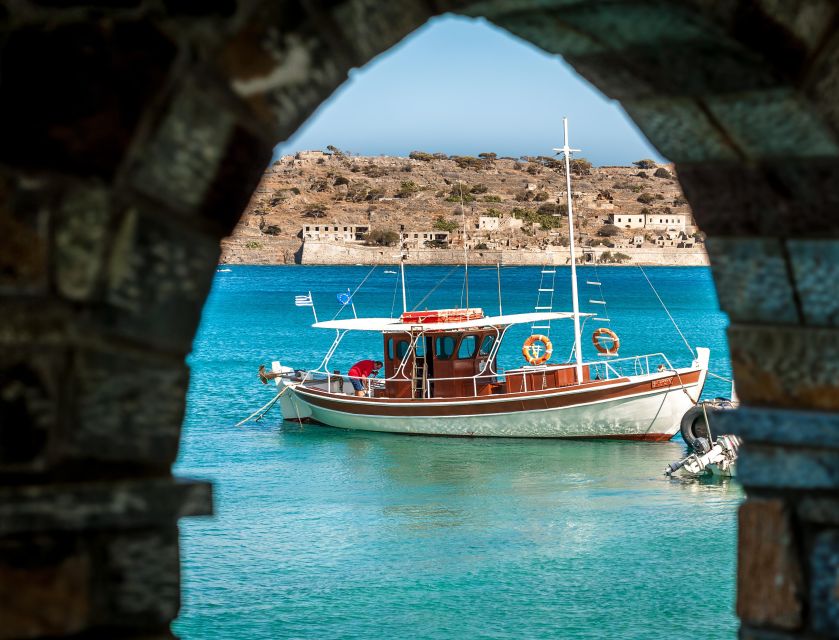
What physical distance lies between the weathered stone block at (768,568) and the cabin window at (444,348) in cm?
2202

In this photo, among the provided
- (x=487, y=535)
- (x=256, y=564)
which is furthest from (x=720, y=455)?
(x=256, y=564)

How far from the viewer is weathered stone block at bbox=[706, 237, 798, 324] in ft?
9.09

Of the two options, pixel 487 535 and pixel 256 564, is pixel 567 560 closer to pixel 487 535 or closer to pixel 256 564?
pixel 487 535

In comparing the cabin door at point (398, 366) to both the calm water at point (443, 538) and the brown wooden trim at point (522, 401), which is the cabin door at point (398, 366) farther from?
the calm water at point (443, 538)

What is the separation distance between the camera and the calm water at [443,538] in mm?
13562

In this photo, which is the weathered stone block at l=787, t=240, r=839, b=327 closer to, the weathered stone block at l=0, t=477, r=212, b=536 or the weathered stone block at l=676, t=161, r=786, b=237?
the weathered stone block at l=676, t=161, r=786, b=237

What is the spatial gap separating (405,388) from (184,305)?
24.4 m

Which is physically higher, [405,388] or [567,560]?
[405,388]

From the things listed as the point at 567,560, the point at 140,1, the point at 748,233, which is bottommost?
the point at 567,560

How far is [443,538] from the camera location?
17.4 m

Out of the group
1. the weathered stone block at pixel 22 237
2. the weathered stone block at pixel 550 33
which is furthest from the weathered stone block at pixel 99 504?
the weathered stone block at pixel 550 33

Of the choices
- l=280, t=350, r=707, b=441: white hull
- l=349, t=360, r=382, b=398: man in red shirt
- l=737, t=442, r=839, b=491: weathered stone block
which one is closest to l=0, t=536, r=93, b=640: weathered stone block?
l=737, t=442, r=839, b=491: weathered stone block

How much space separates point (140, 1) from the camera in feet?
7.07

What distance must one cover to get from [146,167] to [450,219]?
14142cm
